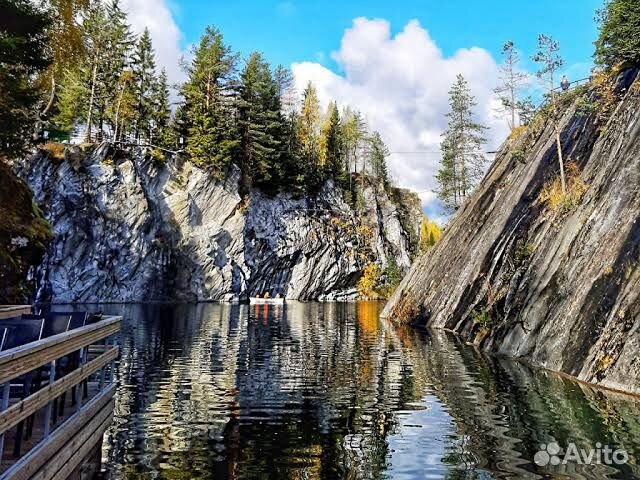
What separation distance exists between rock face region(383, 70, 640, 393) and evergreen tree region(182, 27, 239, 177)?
36595 millimetres

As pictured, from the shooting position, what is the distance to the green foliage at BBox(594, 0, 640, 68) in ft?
94.0

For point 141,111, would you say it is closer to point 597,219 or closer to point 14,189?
point 14,189

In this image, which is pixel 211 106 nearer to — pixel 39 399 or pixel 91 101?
pixel 91 101

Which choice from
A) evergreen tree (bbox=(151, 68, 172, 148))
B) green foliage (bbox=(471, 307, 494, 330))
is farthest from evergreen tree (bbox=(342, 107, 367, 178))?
green foliage (bbox=(471, 307, 494, 330))

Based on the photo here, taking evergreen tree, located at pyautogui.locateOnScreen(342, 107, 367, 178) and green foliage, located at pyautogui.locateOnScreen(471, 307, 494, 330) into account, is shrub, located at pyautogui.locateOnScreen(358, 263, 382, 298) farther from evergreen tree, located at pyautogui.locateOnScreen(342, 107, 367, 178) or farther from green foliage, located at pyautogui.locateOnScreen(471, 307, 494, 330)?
green foliage, located at pyautogui.locateOnScreen(471, 307, 494, 330)

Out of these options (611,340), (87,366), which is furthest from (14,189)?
(611,340)

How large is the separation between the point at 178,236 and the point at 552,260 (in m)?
53.8

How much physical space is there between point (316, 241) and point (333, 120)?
26834mm

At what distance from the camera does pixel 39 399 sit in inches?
199

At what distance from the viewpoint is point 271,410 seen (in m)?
12.2

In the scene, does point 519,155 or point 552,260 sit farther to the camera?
point 519,155

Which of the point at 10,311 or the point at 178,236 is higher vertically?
the point at 178,236

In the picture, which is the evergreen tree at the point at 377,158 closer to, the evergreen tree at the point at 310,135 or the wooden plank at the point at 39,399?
the evergreen tree at the point at 310,135

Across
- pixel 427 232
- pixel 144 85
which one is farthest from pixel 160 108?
pixel 427 232
